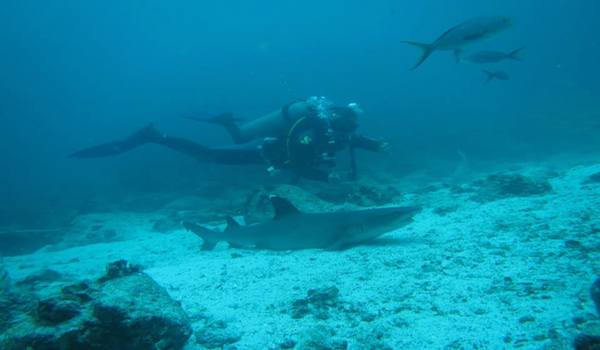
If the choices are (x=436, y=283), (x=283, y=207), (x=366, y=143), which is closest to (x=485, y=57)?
(x=366, y=143)

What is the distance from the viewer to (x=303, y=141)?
8.70 m

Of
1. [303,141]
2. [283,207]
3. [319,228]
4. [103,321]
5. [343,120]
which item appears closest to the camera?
[103,321]

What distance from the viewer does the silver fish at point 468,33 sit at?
5742mm

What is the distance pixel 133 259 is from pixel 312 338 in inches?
238

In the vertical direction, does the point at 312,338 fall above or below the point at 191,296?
above

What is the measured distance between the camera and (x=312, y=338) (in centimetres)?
289

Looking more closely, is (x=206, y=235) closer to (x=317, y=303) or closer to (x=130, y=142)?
(x=317, y=303)

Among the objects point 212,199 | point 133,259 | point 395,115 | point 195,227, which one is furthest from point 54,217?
point 395,115

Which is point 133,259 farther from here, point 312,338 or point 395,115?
point 395,115

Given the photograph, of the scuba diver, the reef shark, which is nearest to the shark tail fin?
the reef shark

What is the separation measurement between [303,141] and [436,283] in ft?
18.1

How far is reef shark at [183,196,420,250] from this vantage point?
5.26m

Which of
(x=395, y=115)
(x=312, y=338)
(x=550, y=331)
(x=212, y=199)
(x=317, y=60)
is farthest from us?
(x=317, y=60)

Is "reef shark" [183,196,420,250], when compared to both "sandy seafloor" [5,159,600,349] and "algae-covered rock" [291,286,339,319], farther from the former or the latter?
"algae-covered rock" [291,286,339,319]
